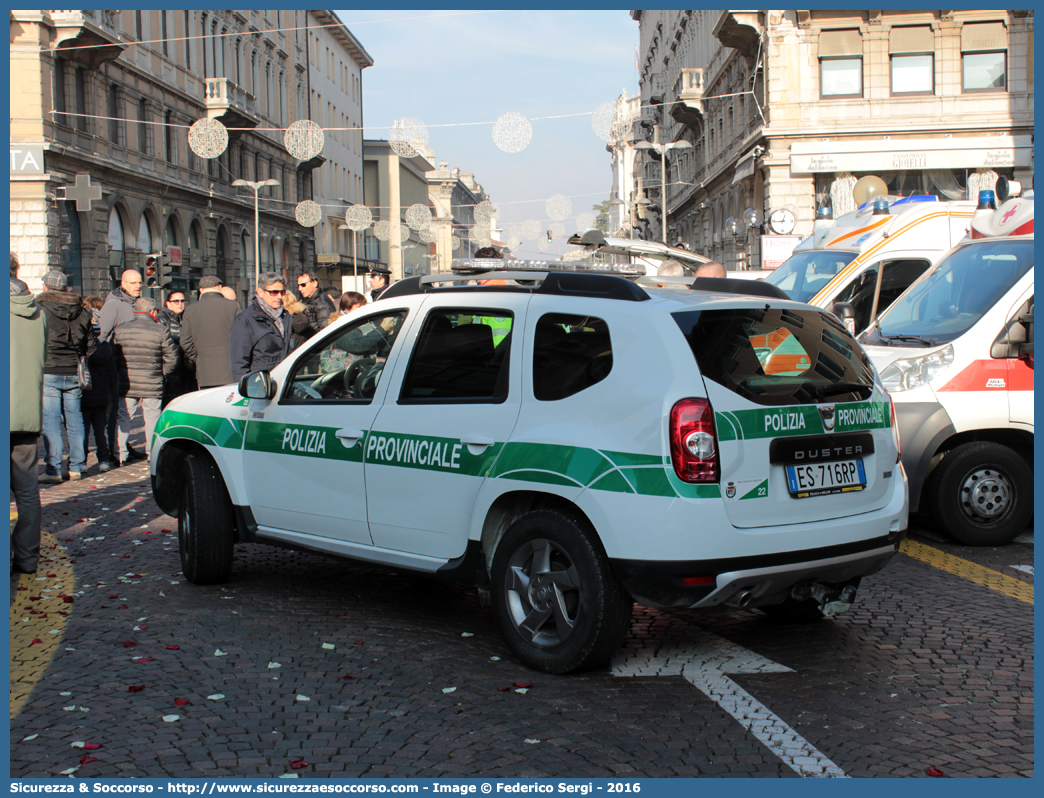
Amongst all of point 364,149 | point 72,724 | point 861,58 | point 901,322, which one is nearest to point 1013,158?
point 861,58

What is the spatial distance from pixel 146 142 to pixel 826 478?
39406mm

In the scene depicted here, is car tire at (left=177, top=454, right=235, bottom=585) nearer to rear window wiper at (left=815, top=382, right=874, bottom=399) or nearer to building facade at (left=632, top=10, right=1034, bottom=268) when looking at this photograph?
rear window wiper at (left=815, top=382, right=874, bottom=399)

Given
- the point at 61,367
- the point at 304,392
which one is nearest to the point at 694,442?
the point at 304,392

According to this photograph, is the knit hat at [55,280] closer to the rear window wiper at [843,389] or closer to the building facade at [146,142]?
the rear window wiper at [843,389]

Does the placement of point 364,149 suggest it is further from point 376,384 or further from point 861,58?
point 376,384

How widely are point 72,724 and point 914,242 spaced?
8972 millimetres

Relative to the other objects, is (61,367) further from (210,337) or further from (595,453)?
(595,453)

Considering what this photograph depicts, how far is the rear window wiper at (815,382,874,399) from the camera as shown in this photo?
4711 millimetres

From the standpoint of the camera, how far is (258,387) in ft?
19.3

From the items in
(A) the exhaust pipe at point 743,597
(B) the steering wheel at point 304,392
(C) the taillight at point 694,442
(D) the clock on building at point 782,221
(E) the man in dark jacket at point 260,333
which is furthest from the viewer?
(D) the clock on building at point 782,221

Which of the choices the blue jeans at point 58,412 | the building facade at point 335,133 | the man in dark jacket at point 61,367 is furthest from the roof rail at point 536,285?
the building facade at point 335,133

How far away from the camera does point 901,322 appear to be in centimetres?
827

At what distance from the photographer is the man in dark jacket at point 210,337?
37.3ft

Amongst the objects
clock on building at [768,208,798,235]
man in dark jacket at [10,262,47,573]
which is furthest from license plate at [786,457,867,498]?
clock on building at [768,208,798,235]
